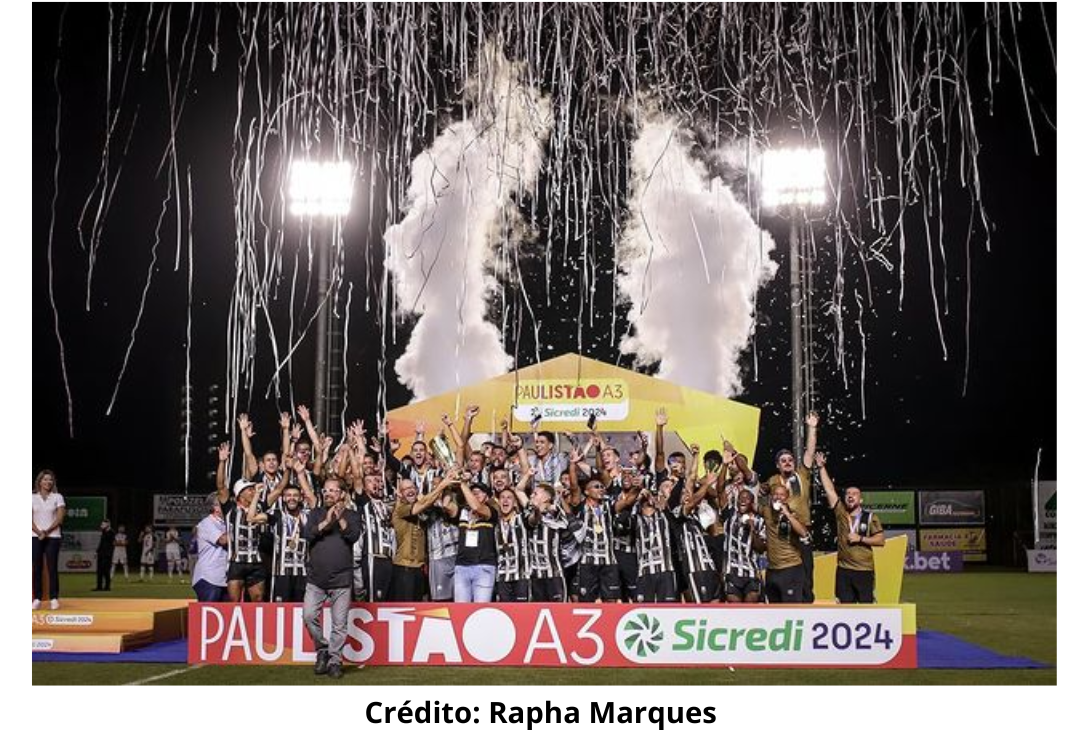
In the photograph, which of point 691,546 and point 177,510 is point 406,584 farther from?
point 177,510

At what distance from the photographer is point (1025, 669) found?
988 cm

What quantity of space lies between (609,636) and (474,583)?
132 cm

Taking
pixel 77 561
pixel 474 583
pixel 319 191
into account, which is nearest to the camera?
pixel 474 583

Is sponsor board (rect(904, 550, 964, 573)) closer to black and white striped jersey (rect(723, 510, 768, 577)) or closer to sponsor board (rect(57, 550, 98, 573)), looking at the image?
black and white striped jersey (rect(723, 510, 768, 577))

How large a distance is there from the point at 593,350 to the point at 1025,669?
15.0 metres

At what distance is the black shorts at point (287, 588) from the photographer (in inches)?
412

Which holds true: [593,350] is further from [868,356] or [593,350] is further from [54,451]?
[54,451]

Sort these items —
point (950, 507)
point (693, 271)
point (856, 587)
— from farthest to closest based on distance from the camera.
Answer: point (950, 507) → point (693, 271) → point (856, 587)

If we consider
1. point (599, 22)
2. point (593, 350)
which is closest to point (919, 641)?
point (599, 22)

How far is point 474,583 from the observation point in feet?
32.7

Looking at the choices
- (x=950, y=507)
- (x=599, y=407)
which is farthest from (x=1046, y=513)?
(x=599, y=407)

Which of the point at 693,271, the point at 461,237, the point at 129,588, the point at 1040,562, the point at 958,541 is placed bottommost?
the point at 1040,562

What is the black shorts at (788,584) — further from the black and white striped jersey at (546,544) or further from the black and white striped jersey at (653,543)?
the black and white striped jersey at (546,544)
